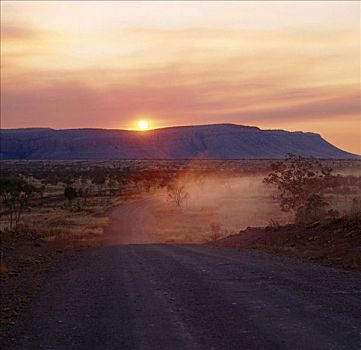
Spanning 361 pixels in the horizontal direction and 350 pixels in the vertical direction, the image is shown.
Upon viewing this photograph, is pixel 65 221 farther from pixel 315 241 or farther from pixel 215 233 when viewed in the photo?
pixel 315 241

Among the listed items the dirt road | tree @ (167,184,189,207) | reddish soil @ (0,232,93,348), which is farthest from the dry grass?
the dirt road

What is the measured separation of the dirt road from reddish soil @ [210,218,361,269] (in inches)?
55.0

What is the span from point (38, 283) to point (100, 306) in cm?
445

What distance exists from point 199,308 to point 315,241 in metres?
11.8

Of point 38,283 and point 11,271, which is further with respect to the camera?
point 11,271

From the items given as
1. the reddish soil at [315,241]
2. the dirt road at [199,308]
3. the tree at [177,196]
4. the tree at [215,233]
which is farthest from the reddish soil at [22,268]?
the tree at [177,196]

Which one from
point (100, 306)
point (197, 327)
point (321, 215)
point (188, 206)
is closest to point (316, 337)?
point (197, 327)

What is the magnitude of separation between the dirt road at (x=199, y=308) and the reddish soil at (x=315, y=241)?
1398mm

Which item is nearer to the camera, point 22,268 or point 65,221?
point 22,268

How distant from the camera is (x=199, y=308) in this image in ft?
37.4

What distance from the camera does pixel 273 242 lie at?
2462 cm

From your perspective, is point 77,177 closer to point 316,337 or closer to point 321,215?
point 321,215

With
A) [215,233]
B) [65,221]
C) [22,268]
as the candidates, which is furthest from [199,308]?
[65,221]

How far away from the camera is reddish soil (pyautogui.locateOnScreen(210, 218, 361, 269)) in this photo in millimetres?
18703
